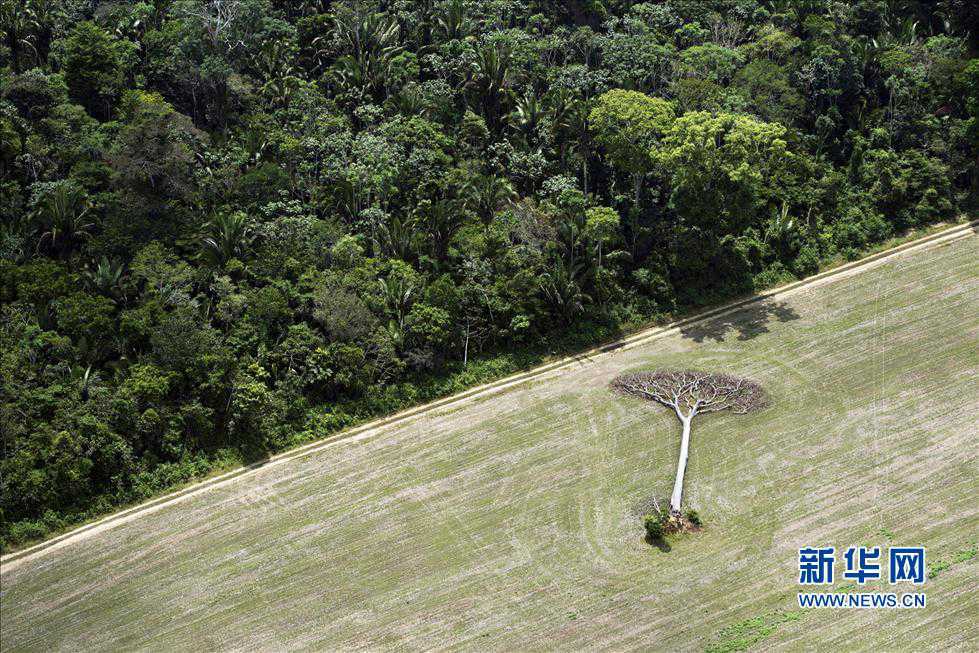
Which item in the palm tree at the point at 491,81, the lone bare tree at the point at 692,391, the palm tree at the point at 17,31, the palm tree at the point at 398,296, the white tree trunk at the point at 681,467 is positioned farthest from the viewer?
the palm tree at the point at 17,31

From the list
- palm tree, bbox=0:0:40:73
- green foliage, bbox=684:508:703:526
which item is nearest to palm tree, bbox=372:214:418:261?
green foliage, bbox=684:508:703:526

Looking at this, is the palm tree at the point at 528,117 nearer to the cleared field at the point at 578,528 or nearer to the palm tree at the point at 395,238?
the palm tree at the point at 395,238

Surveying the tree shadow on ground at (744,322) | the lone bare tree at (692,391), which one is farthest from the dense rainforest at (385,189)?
the lone bare tree at (692,391)

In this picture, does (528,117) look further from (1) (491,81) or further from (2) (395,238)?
(2) (395,238)

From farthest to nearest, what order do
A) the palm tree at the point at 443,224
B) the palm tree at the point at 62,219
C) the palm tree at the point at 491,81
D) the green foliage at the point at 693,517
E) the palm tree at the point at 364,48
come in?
the palm tree at the point at 364,48 → the palm tree at the point at 491,81 → the palm tree at the point at 443,224 → the palm tree at the point at 62,219 → the green foliage at the point at 693,517

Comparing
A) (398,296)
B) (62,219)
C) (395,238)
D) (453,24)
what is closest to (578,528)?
(398,296)

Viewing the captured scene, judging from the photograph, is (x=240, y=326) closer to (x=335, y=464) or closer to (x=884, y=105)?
(x=335, y=464)

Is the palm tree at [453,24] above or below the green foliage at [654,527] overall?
above

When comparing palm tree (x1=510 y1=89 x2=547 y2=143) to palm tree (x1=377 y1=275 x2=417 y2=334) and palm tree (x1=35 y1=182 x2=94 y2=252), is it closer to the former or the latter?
palm tree (x1=377 y1=275 x2=417 y2=334)
